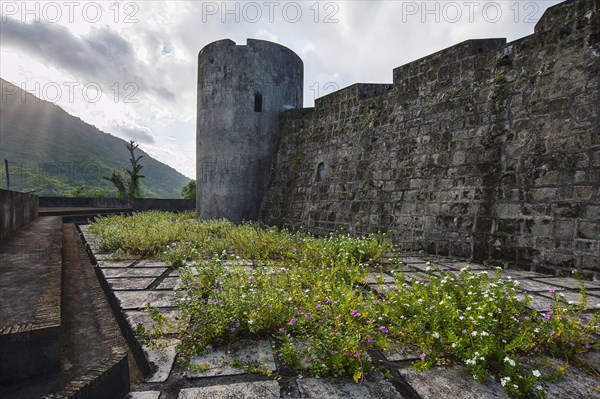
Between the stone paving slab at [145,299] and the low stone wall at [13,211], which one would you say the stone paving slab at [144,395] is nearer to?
the stone paving slab at [145,299]

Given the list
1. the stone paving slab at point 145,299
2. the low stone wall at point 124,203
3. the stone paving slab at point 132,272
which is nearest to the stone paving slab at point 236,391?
the stone paving slab at point 145,299

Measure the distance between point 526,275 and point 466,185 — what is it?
162cm

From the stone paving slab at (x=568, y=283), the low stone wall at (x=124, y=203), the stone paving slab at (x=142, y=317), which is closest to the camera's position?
the stone paving slab at (x=142, y=317)

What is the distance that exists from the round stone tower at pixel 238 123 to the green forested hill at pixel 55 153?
40.3m

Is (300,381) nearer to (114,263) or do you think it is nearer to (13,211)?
(114,263)

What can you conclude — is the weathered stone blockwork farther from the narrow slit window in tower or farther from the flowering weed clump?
the narrow slit window in tower

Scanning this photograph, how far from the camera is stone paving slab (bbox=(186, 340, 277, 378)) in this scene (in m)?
1.75

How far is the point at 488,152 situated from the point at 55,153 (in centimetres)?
10396

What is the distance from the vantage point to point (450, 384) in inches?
64.5

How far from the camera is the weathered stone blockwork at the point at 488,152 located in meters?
3.97

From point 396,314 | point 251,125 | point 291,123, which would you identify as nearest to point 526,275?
point 396,314

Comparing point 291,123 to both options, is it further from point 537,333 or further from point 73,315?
point 537,333

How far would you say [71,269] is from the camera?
453 centimetres

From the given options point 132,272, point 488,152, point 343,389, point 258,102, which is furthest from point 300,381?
point 258,102
